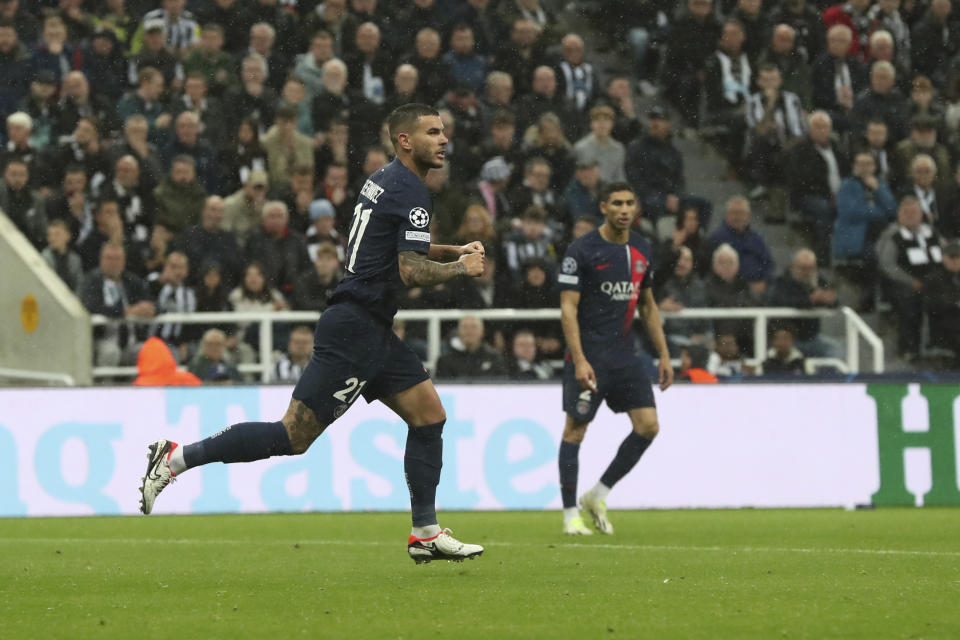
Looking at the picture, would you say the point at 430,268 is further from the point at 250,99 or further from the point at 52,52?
the point at 52,52

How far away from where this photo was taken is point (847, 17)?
2075 centimetres

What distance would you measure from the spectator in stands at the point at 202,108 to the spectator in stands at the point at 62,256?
212cm

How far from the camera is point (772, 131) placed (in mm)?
19188

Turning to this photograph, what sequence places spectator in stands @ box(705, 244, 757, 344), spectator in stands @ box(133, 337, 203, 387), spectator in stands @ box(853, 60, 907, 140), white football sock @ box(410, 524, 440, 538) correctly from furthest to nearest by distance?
spectator in stands @ box(853, 60, 907, 140) → spectator in stands @ box(705, 244, 757, 344) → spectator in stands @ box(133, 337, 203, 387) → white football sock @ box(410, 524, 440, 538)

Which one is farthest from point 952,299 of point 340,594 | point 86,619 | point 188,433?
point 86,619

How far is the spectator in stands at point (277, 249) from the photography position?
16.8 meters

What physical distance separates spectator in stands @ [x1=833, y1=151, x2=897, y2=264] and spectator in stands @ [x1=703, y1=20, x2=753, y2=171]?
182cm

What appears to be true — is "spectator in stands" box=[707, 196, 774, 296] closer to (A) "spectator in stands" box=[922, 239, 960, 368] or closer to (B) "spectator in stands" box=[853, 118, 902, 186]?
(A) "spectator in stands" box=[922, 239, 960, 368]

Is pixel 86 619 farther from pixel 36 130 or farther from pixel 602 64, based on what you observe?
pixel 602 64

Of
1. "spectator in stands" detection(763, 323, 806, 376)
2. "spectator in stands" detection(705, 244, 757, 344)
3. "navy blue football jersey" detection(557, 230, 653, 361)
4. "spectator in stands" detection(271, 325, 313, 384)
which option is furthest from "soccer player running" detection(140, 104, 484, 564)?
"spectator in stands" detection(705, 244, 757, 344)

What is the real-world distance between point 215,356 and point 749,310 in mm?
5364

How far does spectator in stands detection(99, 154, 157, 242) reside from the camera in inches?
677

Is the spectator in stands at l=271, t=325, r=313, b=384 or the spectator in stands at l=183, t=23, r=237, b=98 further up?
the spectator in stands at l=183, t=23, r=237, b=98

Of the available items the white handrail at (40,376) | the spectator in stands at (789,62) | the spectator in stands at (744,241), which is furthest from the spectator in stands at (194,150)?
the spectator in stands at (789,62)
